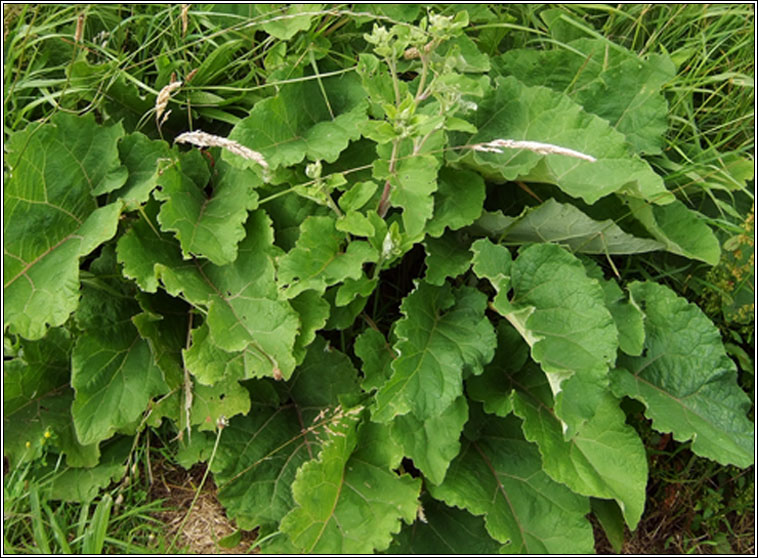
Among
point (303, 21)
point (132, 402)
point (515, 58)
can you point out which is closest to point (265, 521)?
point (132, 402)

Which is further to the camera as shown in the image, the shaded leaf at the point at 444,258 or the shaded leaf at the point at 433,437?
the shaded leaf at the point at 444,258

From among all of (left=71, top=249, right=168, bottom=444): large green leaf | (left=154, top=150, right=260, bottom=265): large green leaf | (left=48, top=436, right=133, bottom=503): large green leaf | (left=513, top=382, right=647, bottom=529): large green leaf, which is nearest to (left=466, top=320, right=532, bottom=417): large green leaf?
(left=513, top=382, right=647, bottom=529): large green leaf

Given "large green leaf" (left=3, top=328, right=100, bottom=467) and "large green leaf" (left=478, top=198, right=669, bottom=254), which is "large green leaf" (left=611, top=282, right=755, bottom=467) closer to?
"large green leaf" (left=478, top=198, right=669, bottom=254)

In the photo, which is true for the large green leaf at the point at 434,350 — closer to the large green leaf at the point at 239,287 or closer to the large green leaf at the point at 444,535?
the large green leaf at the point at 239,287

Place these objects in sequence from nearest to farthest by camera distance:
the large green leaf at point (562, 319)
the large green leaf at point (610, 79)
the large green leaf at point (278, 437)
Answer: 1. the large green leaf at point (562, 319)
2. the large green leaf at point (278, 437)
3. the large green leaf at point (610, 79)

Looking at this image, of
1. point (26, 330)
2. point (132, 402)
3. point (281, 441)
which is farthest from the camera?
point (281, 441)

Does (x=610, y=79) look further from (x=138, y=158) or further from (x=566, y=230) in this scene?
(x=138, y=158)

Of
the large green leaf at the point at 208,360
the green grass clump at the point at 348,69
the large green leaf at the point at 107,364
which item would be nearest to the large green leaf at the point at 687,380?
the green grass clump at the point at 348,69

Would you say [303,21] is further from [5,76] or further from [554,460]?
[554,460]
